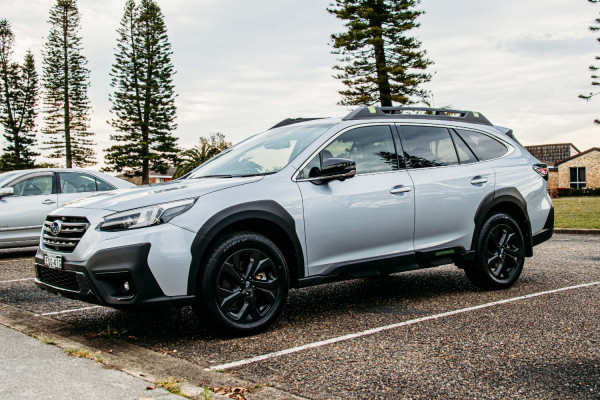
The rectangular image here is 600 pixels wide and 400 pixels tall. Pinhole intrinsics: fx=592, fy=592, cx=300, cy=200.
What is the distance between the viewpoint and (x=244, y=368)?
3.86 metres

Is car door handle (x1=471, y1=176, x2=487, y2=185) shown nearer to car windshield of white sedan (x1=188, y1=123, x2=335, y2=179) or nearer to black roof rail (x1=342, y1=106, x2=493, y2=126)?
black roof rail (x1=342, y1=106, x2=493, y2=126)

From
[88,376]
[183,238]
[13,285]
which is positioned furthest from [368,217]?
[13,285]

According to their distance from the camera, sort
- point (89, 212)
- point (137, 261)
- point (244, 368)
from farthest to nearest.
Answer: point (89, 212), point (137, 261), point (244, 368)

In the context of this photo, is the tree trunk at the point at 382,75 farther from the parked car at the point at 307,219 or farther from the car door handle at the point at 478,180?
the car door handle at the point at 478,180

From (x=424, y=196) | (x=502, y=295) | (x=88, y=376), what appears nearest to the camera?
(x=88, y=376)

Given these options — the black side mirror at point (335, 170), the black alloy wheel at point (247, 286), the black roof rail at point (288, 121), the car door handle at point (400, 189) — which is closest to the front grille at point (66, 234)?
the black alloy wheel at point (247, 286)

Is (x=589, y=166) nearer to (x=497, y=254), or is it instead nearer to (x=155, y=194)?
(x=497, y=254)

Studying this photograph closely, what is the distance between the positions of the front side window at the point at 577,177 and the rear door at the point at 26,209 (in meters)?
64.9

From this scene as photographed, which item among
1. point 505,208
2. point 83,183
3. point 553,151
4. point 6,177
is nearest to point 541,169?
point 505,208

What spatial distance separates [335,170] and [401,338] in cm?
146

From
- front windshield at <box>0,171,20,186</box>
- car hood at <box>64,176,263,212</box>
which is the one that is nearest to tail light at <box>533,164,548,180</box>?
car hood at <box>64,176,263,212</box>

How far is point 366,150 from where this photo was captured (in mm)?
5590

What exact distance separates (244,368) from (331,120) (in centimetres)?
274

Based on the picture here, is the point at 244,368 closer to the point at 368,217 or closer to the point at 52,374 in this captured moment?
the point at 52,374
